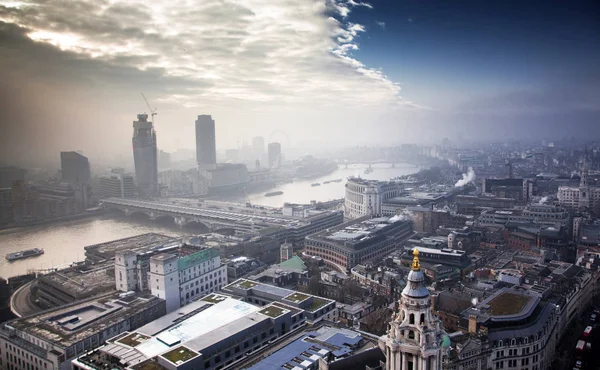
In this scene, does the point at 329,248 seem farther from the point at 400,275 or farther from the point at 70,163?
the point at 70,163

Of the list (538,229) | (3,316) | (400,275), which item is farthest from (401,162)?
(3,316)

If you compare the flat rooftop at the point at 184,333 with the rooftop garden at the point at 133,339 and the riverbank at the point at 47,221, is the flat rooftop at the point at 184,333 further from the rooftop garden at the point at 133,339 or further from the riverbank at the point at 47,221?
the riverbank at the point at 47,221

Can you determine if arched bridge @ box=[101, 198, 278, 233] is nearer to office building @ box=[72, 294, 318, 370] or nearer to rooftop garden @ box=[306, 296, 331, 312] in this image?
rooftop garden @ box=[306, 296, 331, 312]

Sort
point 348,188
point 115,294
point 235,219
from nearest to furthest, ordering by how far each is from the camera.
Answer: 1. point 115,294
2. point 235,219
3. point 348,188

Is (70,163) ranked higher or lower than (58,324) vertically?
higher

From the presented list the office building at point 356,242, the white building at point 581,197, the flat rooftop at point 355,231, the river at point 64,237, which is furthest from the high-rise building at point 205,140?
the white building at point 581,197

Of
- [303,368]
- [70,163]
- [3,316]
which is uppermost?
[70,163]

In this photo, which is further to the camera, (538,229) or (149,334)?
(538,229)
